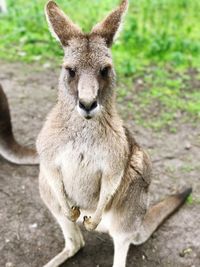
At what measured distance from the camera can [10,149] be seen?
394 centimetres

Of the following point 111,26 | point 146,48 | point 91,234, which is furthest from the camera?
point 146,48

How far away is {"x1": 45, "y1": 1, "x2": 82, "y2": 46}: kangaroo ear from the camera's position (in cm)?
253

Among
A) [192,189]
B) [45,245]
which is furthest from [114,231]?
[192,189]

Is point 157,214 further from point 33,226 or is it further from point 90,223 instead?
point 33,226

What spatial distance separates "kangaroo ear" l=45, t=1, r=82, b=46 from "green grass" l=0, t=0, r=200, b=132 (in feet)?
7.41

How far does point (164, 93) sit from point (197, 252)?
217 cm

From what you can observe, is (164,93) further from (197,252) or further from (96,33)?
(96,33)

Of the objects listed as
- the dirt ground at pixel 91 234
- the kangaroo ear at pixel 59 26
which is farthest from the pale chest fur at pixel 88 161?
the dirt ground at pixel 91 234

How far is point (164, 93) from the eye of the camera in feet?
17.0

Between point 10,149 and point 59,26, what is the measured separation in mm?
1622

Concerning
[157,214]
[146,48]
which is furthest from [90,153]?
[146,48]

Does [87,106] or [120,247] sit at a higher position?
[87,106]

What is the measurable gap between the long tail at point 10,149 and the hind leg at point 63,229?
2.86ft

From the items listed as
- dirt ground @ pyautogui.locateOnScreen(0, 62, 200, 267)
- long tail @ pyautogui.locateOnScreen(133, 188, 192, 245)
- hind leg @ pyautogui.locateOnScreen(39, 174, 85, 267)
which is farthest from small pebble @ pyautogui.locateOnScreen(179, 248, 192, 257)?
hind leg @ pyautogui.locateOnScreen(39, 174, 85, 267)
